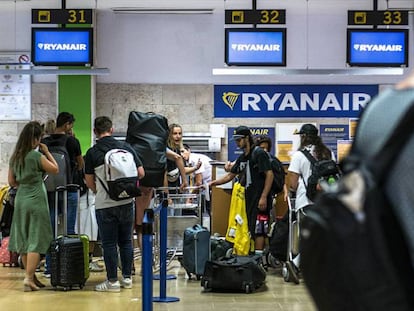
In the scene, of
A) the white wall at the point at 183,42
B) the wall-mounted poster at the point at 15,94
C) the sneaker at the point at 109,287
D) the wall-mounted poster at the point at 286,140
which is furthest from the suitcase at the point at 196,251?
the wall-mounted poster at the point at 15,94

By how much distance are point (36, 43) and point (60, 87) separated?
2258 mm

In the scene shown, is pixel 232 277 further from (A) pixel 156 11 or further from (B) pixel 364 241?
(A) pixel 156 11

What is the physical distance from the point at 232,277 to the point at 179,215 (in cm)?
224

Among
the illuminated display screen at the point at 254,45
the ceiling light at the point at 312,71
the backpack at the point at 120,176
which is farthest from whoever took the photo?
the ceiling light at the point at 312,71

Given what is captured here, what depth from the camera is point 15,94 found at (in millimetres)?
13109

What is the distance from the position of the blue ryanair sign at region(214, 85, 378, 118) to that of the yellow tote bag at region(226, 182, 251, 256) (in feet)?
14.8

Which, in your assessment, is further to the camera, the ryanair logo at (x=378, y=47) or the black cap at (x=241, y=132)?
the ryanair logo at (x=378, y=47)

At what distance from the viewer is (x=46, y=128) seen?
8.71 metres

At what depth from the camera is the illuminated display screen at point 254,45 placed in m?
10.7

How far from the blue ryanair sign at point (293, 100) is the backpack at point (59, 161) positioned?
530 centimetres

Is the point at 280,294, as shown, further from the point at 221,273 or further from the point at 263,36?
the point at 263,36

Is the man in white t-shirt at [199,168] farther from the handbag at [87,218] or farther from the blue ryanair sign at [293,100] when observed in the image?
the blue ryanair sign at [293,100]

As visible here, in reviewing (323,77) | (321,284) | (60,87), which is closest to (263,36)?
(323,77)

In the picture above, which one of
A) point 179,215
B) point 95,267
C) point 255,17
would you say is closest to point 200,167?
point 179,215
